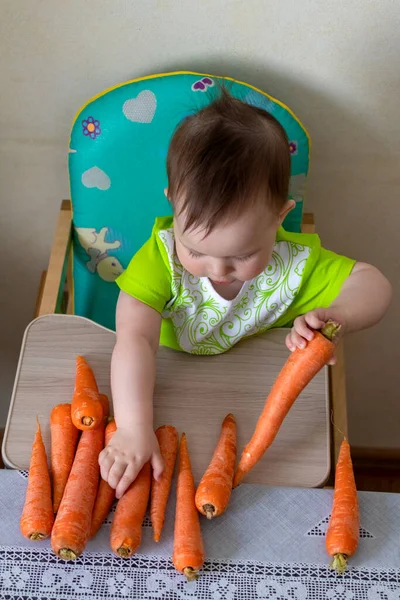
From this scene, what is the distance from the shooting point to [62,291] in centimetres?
120

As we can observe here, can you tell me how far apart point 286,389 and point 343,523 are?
18cm

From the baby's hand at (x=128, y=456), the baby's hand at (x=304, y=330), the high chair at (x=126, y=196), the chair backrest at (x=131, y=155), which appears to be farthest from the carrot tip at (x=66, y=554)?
the chair backrest at (x=131, y=155)

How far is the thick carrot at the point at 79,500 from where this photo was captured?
777 millimetres

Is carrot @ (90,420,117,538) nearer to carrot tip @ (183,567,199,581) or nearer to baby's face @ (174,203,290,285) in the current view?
carrot tip @ (183,567,199,581)

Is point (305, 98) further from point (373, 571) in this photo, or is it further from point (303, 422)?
point (373, 571)

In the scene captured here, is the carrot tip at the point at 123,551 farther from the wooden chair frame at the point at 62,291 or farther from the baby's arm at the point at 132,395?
the wooden chair frame at the point at 62,291

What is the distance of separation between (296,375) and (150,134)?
457mm

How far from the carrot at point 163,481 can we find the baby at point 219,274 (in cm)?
1

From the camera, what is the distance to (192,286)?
3.46ft

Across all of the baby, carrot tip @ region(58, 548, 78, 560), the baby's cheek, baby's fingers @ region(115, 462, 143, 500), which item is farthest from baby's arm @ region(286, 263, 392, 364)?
carrot tip @ region(58, 548, 78, 560)

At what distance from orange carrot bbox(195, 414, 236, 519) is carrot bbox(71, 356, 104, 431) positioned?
0.53ft

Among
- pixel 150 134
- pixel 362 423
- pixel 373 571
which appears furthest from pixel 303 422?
pixel 362 423

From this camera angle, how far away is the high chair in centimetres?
104

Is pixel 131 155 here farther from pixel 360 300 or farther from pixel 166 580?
pixel 166 580
